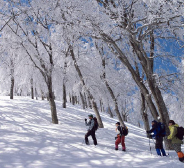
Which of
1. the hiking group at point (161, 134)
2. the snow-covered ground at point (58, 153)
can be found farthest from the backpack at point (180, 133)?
the snow-covered ground at point (58, 153)

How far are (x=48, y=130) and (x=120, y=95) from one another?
7.42 meters

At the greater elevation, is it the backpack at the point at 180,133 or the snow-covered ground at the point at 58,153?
the backpack at the point at 180,133

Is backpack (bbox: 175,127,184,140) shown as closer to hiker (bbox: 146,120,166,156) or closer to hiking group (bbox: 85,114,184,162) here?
hiking group (bbox: 85,114,184,162)

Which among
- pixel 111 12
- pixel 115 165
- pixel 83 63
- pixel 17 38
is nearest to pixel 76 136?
pixel 115 165

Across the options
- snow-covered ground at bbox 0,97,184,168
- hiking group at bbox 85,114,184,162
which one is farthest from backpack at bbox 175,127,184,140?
snow-covered ground at bbox 0,97,184,168

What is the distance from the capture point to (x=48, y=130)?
9.61 m

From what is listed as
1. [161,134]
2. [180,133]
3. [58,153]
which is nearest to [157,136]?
[161,134]

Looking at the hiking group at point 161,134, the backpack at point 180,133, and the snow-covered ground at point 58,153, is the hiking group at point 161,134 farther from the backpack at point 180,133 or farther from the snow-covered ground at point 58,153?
the snow-covered ground at point 58,153

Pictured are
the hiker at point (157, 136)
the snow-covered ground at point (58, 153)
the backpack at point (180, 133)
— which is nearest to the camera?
the snow-covered ground at point (58, 153)

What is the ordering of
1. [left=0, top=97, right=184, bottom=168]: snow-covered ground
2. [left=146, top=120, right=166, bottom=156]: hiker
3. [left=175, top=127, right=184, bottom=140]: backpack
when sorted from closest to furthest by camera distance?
[left=0, top=97, right=184, bottom=168]: snow-covered ground, [left=175, top=127, right=184, bottom=140]: backpack, [left=146, top=120, right=166, bottom=156]: hiker

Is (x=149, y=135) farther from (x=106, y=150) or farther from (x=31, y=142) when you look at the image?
(x=31, y=142)

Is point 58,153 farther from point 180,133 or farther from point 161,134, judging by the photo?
point 180,133

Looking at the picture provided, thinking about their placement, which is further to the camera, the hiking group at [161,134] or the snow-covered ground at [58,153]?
the hiking group at [161,134]

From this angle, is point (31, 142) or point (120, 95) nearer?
point (31, 142)
